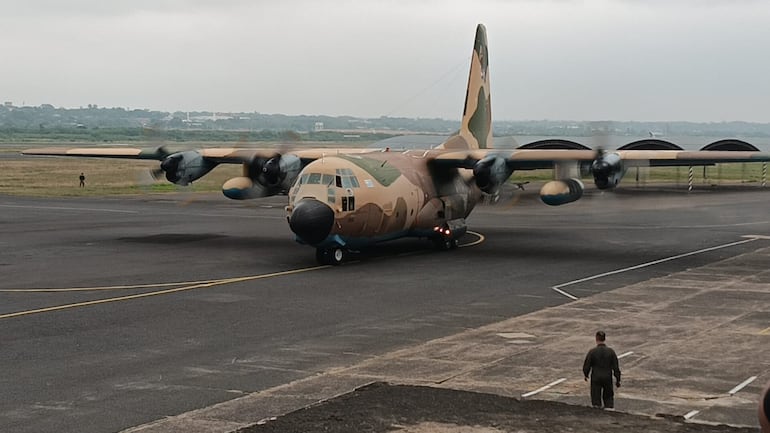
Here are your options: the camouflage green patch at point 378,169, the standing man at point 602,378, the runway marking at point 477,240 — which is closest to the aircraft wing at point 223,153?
the camouflage green patch at point 378,169

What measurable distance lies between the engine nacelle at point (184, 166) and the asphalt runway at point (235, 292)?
2.70 metres

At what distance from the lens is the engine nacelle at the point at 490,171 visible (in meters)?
37.9

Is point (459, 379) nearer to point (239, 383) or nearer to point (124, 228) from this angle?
point (239, 383)

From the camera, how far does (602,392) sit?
15945mm

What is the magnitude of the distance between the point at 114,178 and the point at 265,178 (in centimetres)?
5738

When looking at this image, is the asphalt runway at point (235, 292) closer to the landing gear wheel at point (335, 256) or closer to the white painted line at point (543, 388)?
the landing gear wheel at point (335, 256)

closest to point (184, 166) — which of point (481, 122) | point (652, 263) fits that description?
point (481, 122)

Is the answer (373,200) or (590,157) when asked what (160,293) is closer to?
(373,200)

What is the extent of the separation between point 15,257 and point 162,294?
10978 mm

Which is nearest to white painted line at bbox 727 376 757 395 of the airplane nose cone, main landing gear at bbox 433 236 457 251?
the airplane nose cone

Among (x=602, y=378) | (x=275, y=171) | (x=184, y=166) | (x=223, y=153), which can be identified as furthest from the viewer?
(x=223, y=153)

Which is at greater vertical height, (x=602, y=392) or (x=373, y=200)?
(x=373, y=200)

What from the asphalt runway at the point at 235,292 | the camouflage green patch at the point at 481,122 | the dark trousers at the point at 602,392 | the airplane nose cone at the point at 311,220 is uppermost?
the camouflage green patch at the point at 481,122

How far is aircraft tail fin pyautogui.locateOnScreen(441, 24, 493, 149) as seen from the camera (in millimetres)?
44438
